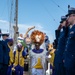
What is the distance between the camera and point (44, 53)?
11000 millimetres

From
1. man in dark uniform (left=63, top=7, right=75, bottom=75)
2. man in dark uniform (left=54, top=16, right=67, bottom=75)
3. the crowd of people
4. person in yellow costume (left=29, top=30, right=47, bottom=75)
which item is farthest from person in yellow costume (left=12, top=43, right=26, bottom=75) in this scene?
man in dark uniform (left=63, top=7, right=75, bottom=75)

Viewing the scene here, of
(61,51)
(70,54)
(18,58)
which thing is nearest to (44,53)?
(61,51)

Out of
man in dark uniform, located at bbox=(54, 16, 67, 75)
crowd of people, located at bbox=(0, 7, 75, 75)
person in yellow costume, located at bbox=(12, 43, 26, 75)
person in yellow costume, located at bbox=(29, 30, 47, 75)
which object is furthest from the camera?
person in yellow costume, located at bbox=(12, 43, 26, 75)

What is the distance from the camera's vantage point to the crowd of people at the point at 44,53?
698 centimetres

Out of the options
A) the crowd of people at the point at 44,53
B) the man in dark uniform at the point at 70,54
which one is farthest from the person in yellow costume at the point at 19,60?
the man in dark uniform at the point at 70,54

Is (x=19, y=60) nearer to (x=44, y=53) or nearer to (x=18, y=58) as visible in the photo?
(x=18, y=58)

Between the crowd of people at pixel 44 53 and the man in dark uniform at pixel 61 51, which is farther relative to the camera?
the man in dark uniform at pixel 61 51

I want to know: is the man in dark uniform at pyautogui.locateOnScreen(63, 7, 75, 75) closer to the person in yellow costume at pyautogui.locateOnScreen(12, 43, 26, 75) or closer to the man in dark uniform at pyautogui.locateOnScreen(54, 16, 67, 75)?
the man in dark uniform at pyautogui.locateOnScreen(54, 16, 67, 75)

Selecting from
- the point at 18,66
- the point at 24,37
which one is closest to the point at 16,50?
the point at 18,66

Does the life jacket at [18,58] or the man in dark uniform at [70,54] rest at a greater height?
the man in dark uniform at [70,54]

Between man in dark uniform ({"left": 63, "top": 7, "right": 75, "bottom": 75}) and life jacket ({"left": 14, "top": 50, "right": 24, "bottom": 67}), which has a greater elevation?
man in dark uniform ({"left": 63, "top": 7, "right": 75, "bottom": 75})

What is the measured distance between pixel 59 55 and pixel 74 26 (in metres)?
1.01

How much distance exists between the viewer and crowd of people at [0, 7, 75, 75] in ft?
22.9

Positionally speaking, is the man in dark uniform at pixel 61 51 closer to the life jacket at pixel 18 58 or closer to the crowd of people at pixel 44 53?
the crowd of people at pixel 44 53
